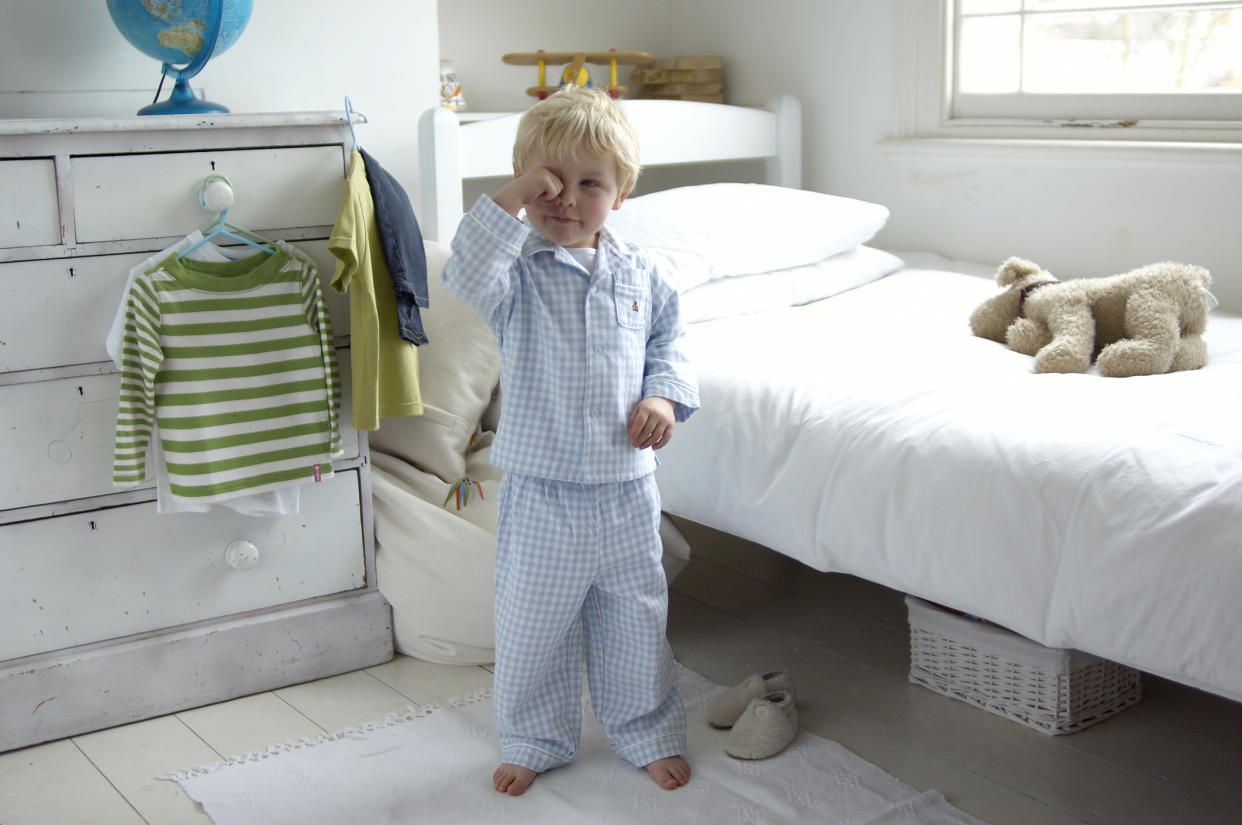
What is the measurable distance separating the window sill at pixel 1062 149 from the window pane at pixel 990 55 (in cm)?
15

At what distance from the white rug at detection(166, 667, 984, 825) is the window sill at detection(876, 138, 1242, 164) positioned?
1.52 metres

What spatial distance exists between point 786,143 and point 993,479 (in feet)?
5.92

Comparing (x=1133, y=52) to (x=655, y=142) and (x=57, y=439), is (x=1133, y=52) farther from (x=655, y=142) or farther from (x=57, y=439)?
(x=57, y=439)

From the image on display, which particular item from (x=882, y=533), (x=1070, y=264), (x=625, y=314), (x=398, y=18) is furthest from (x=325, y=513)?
(x=1070, y=264)

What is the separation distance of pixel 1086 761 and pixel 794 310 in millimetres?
1128

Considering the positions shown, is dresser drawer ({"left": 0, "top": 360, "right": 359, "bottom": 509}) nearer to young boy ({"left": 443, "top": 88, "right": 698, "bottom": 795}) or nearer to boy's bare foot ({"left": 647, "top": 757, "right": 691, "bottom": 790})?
young boy ({"left": 443, "top": 88, "right": 698, "bottom": 795})

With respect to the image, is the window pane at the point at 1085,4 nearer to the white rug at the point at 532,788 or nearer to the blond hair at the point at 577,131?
the blond hair at the point at 577,131

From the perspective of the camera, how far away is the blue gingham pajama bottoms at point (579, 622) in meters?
1.59

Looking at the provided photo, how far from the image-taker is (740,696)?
1.84 metres

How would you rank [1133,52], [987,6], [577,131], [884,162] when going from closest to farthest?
1. [577,131]
2. [1133,52]
3. [987,6]
4. [884,162]

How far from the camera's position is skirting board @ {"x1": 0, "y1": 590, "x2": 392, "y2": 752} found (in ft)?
5.95

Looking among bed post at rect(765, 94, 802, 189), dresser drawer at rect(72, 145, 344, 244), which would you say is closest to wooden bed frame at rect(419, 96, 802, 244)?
bed post at rect(765, 94, 802, 189)

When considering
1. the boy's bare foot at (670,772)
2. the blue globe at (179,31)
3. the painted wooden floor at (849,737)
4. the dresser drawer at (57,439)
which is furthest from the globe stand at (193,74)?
the boy's bare foot at (670,772)

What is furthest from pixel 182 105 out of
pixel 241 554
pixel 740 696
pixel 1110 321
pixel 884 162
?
pixel 884 162
